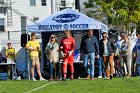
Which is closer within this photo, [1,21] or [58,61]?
[58,61]

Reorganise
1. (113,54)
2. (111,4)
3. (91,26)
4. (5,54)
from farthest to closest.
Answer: (111,4) → (5,54) → (91,26) → (113,54)

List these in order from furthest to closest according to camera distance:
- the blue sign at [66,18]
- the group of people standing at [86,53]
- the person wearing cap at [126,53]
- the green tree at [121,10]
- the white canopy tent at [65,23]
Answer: the green tree at [121,10], the blue sign at [66,18], the white canopy tent at [65,23], the person wearing cap at [126,53], the group of people standing at [86,53]

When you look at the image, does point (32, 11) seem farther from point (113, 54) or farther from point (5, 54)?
point (113, 54)

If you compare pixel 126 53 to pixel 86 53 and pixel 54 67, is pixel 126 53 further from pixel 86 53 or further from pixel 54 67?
pixel 54 67

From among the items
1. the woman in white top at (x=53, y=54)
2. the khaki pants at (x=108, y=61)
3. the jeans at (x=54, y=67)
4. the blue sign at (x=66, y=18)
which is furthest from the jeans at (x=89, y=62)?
the blue sign at (x=66, y=18)

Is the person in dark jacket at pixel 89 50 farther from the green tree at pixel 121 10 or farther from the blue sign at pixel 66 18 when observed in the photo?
the green tree at pixel 121 10

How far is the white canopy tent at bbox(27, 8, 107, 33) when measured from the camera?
73.3 feet

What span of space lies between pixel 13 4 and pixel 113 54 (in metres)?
33.6

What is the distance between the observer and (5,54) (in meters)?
25.9

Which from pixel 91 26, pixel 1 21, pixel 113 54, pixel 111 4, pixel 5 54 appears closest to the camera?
pixel 113 54

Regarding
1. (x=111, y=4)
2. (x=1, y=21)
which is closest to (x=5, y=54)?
(x=111, y=4)

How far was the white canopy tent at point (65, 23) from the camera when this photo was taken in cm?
2234

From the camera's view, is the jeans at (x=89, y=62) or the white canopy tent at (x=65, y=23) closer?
the jeans at (x=89, y=62)

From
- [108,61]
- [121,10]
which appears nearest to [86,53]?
[108,61]
